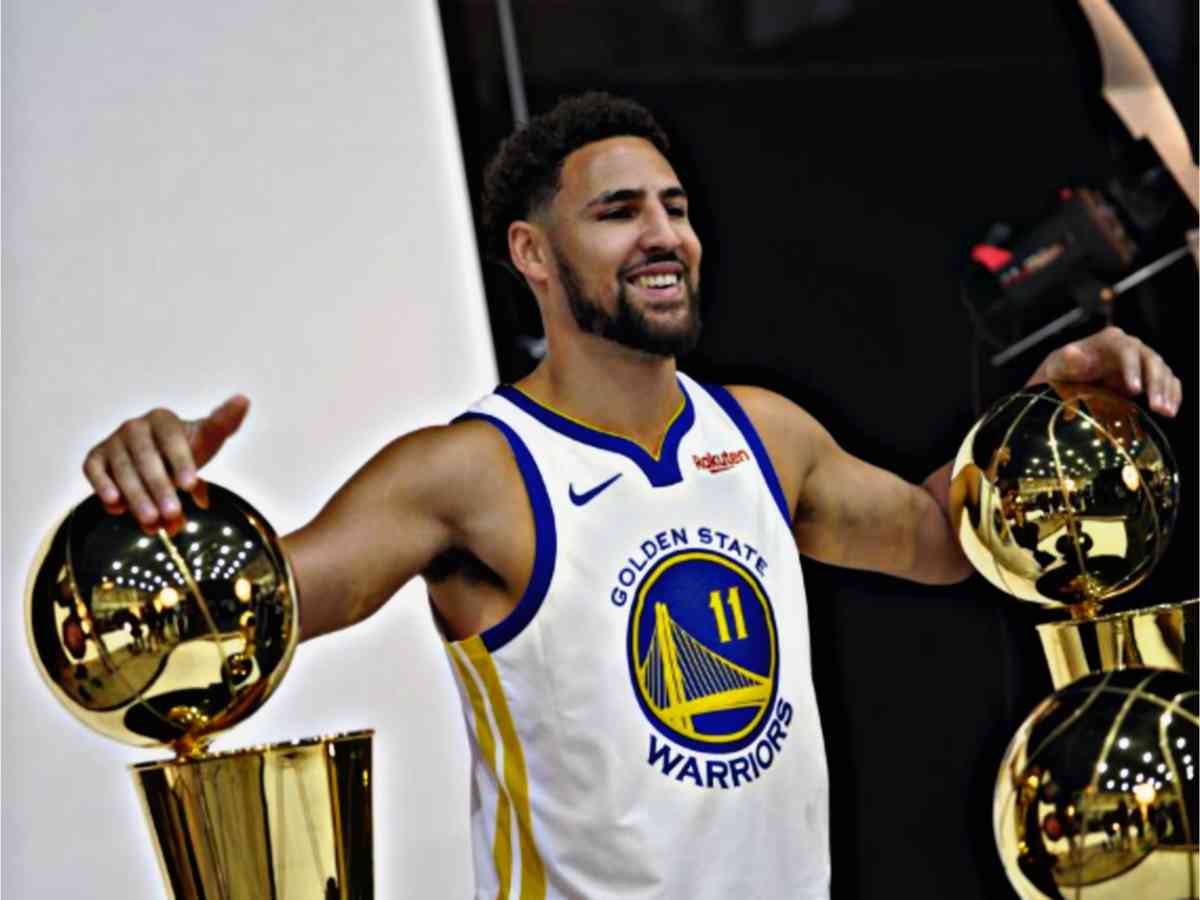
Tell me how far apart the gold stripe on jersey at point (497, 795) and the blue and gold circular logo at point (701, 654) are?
13cm

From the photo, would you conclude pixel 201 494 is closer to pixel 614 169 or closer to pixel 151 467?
pixel 151 467

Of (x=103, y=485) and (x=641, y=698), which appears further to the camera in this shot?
(x=641, y=698)

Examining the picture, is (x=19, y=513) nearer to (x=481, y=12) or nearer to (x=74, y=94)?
(x=74, y=94)

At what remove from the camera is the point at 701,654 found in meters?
1.37

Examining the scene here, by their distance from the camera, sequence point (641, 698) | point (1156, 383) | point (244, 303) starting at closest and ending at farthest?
point (1156, 383) → point (641, 698) → point (244, 303)

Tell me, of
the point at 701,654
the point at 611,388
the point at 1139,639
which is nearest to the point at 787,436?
the point at 611,388

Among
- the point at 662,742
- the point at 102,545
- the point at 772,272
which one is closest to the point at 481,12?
the point at 772,272

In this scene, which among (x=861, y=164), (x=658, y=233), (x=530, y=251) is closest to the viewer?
(x=658, y=233)

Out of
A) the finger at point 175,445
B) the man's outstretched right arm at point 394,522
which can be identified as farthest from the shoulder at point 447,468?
the finger at point 175,445

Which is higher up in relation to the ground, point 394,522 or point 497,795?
point 394,522

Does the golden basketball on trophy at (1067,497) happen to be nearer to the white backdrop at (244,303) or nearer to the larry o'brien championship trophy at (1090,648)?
the larry o'brien championship trophy at (1090,648)

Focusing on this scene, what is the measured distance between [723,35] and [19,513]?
0.82 meters

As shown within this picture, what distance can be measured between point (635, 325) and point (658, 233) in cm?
7

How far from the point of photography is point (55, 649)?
99cm
